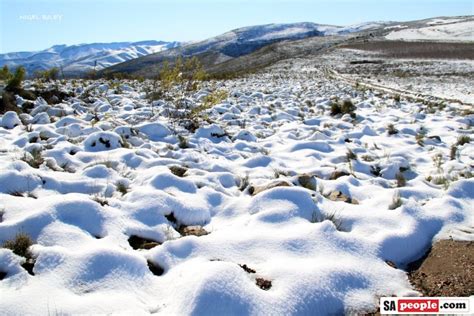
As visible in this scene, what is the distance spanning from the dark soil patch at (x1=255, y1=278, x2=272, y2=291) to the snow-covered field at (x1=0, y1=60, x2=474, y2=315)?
0.5 inches

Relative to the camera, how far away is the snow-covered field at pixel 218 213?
2.42 meters

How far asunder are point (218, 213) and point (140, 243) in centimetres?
92

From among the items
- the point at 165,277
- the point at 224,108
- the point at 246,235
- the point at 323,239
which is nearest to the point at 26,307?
the point at 165,277

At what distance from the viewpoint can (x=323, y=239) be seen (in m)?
3.08

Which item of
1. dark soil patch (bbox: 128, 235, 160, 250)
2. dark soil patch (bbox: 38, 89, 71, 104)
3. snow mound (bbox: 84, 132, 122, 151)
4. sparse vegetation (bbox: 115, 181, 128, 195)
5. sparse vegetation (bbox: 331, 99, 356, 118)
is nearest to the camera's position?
dark soil patch (bbox: 128, 235, 160, 250)

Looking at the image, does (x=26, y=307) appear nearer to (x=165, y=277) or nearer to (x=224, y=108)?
(x=165, y=277)

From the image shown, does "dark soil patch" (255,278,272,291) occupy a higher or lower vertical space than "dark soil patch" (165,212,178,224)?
lower

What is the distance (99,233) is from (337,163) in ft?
12.0

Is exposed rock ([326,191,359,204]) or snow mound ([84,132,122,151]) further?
snow mound ([84,132,122,151])

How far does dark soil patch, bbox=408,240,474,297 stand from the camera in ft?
8.57

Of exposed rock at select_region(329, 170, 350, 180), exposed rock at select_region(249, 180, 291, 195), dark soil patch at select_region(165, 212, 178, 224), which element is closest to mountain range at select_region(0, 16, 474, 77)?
exposed rock at select_region(329, 170, 350, 180)

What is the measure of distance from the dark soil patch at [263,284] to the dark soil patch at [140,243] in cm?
100

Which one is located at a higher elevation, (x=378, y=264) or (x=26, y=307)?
(x=26, y=307)

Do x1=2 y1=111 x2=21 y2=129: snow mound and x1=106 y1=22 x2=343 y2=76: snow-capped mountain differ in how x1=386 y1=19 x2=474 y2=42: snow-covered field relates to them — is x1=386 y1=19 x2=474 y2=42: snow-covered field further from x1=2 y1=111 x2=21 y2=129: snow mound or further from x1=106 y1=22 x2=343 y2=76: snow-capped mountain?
x1=2 y1=111 x2=21 y2=129: snow mound
